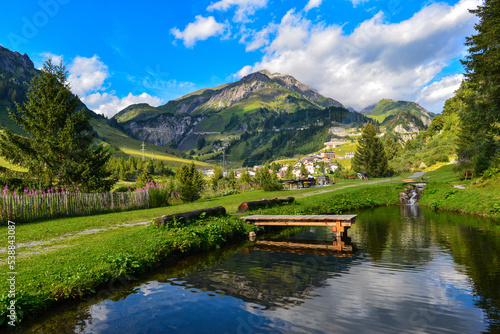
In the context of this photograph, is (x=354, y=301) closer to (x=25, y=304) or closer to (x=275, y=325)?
(x=275, y=325)

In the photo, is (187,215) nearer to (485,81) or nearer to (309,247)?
(309,247)

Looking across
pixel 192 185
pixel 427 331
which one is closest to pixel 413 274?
pixel 427 331

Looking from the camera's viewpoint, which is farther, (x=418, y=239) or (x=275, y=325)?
(x=418, y=239)

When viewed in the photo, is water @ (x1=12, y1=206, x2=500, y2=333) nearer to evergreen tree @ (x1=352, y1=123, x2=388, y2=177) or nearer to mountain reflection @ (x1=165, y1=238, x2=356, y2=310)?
mountain reflection @ (x1=165, y1=238, x2=356, y2=310)

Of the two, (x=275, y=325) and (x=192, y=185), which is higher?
(x=192, y=185)

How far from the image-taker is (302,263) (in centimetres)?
1134

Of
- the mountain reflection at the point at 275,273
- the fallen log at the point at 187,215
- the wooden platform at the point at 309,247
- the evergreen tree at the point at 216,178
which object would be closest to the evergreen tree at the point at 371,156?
the evergreen tree at the point at 216,178

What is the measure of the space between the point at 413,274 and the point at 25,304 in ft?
36.6

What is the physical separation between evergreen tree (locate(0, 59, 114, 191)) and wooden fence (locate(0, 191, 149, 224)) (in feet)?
12.2

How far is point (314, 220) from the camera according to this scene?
1578cm

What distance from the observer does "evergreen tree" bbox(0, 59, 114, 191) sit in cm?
2666

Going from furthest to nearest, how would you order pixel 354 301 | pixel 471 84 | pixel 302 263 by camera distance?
pixel 471 84 → pixel 302 263 → pixel 354 301

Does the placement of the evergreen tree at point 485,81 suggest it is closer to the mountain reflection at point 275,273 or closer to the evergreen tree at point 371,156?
the mountain reflection at point 275,273

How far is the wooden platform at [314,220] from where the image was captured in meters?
14.8
